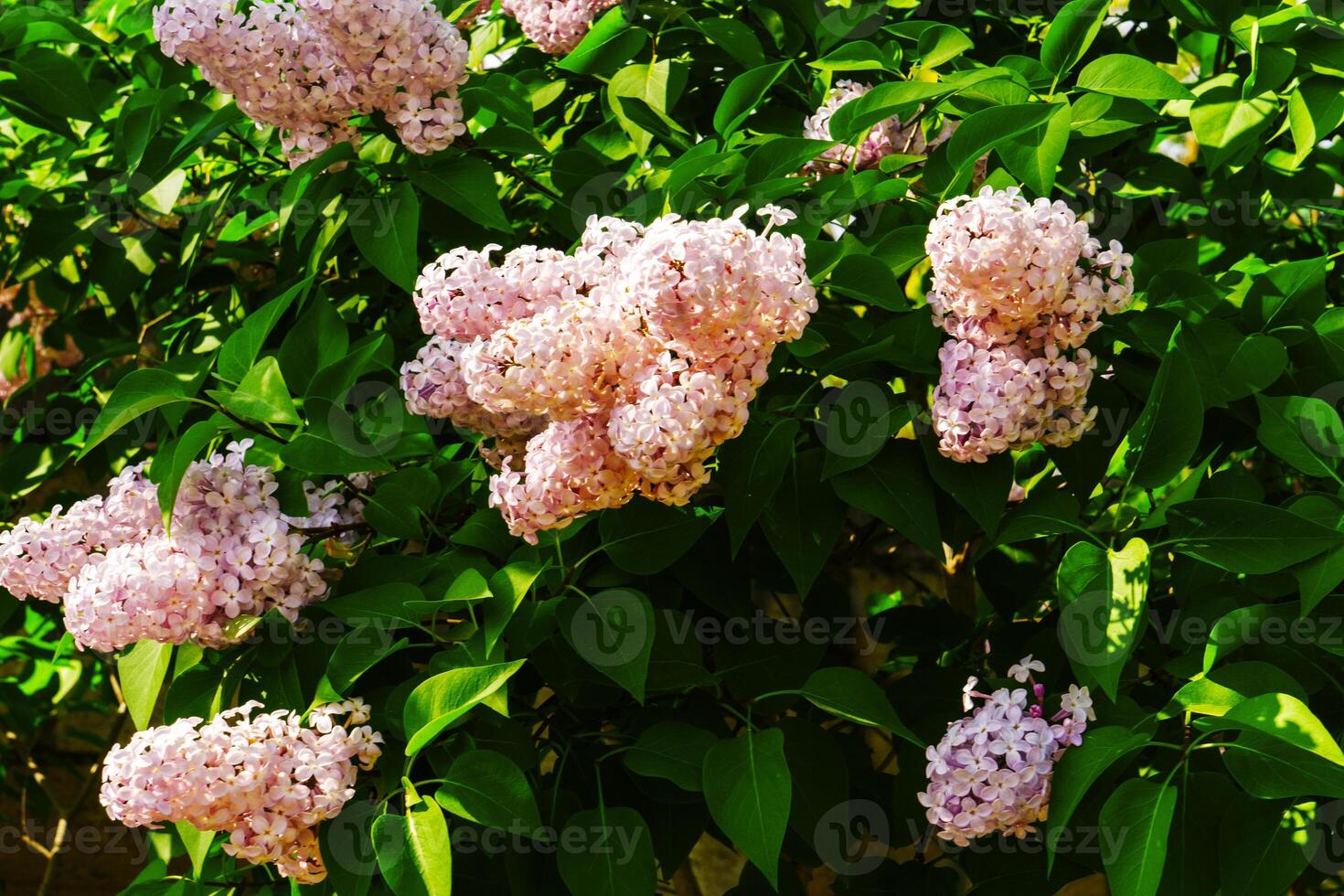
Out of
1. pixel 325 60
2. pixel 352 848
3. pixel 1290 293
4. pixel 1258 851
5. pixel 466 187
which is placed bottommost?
pixel 1258 851

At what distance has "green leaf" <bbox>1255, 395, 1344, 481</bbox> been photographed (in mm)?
1585

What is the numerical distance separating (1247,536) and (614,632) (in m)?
0.71

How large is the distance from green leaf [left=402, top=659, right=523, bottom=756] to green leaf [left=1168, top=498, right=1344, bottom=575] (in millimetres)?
780

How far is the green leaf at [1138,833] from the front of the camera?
1351 mm

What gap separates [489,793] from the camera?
4.82 feet

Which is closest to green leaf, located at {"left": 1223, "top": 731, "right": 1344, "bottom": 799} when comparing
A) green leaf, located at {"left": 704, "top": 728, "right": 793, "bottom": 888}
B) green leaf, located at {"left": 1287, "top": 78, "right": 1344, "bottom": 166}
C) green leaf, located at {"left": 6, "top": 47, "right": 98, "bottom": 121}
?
green leaf, located at {"left": 704, "top": 728, "right": 793, "bottom": 888}

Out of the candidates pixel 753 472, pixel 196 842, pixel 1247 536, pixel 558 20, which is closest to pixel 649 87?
pixel 558 20

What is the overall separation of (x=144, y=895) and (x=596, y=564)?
0.72m

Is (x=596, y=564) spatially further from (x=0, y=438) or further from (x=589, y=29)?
(x=0, y=438)

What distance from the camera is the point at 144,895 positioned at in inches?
67.3

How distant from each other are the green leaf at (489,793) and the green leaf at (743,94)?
0.86 m

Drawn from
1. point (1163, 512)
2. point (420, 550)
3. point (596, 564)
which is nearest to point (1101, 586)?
point (1163, 512)

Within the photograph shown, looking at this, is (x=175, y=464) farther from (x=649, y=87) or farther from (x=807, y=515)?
(x=649, y=87)

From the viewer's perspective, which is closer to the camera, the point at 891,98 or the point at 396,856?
the point at 396,856
